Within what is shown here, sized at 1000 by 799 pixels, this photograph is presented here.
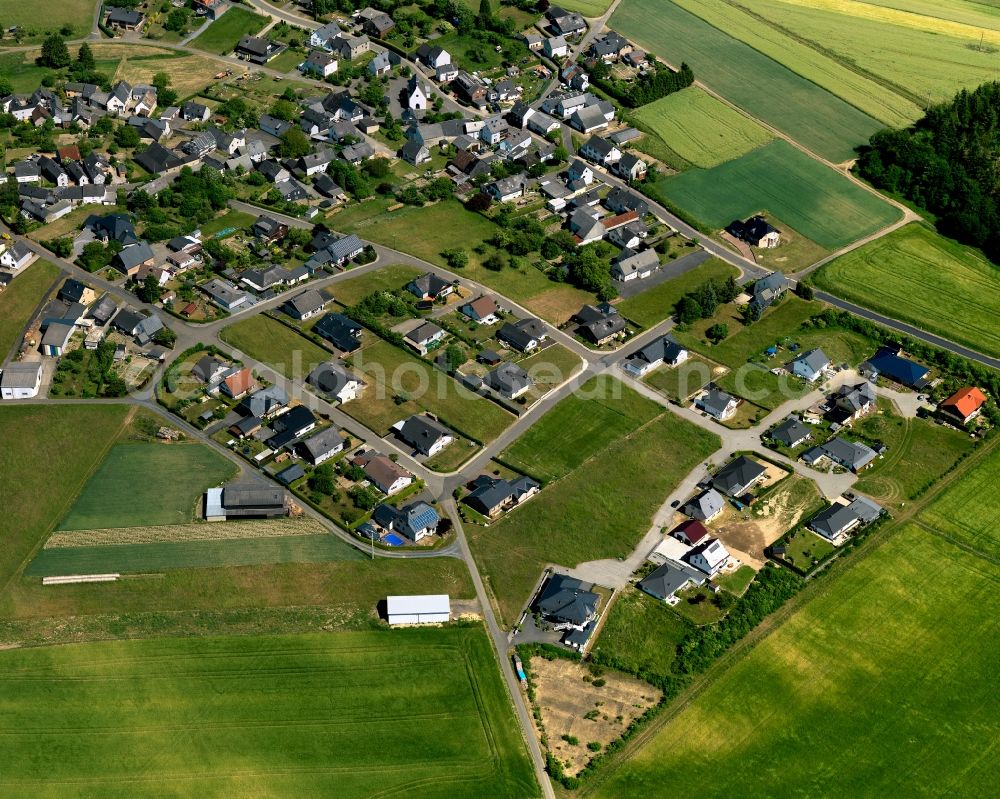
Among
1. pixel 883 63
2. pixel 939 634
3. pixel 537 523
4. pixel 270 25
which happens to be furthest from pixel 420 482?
pixel 883 63

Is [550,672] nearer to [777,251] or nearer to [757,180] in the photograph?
[777,251]

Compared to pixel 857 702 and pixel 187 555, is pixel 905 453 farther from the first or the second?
pixel 187 555

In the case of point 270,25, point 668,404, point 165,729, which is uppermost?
point 270,25

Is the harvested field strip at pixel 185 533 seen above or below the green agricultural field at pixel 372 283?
below

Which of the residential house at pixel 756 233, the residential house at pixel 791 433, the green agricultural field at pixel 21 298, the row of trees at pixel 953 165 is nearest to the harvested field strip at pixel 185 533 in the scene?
the green agricultural field at pixel 21 298

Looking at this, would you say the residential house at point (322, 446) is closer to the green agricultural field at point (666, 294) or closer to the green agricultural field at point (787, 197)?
the green agricultural field at point (666, 294)
